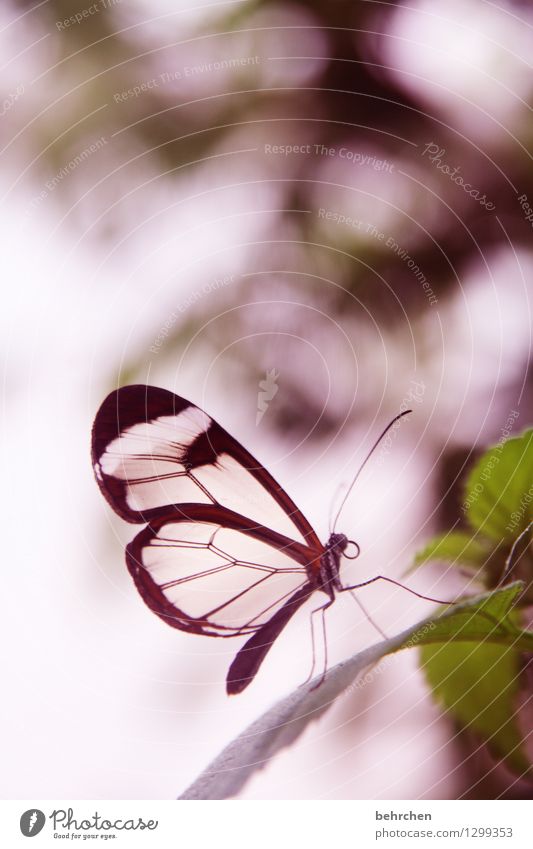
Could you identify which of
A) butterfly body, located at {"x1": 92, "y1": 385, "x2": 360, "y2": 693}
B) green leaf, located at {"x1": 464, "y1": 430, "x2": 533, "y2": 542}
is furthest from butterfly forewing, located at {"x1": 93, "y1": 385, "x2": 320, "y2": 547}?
green leaf, located at {"x1": 464, "y1": 430, "x2": 533, "y2": 542}

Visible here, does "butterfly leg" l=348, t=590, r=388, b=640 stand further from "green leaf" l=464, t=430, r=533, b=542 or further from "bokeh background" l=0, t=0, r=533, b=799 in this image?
"green leaf" l=464, t=430, r=533, b=542

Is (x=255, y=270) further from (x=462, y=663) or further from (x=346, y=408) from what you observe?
(x=462, y=663)

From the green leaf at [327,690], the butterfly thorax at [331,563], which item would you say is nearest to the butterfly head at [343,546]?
the butterfly thorax at [331,563]

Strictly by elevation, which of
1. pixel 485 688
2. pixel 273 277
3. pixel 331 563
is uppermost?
pixel 273 277

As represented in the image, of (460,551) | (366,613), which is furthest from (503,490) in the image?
(366,613)

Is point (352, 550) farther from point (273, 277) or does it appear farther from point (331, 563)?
point (273, 277)

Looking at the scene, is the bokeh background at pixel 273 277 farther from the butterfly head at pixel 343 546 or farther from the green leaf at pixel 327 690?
the green leaf at pixel 327 690
